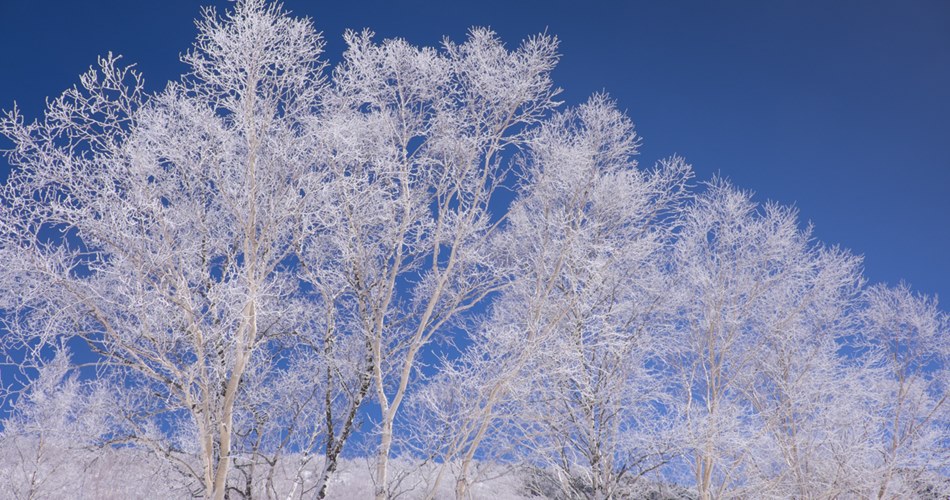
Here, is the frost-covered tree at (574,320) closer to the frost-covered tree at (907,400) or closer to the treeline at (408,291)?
the treeline at (408,291)

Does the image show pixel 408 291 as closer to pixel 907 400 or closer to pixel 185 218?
pixel 185 218

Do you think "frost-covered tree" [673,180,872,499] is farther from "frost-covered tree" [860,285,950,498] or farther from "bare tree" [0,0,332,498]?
"bare tree" [0,0,332,498]

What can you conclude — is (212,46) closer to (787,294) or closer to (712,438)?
(712,438)

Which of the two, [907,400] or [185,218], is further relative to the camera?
[907,400]

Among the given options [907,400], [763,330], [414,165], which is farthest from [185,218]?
[907,400]

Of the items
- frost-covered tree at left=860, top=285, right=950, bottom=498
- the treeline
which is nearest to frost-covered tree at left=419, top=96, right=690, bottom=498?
the treeline

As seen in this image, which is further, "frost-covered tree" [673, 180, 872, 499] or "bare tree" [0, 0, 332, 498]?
"frost-covered tree" [673, 180, 872, 499]

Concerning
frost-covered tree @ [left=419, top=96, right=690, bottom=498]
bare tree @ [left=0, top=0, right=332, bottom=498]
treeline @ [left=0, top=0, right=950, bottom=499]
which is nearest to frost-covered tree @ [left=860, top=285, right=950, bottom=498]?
treeline @ [left=0, top=0, right=950, bottom=499]

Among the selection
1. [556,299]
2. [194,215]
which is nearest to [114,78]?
[194,215]

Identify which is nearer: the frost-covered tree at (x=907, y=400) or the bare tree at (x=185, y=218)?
the bare tree at (x=185, y=218)

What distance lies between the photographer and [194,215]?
277 inches

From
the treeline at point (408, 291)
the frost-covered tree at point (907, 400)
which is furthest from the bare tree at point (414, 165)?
the frost-covered tree at point (907, 400)

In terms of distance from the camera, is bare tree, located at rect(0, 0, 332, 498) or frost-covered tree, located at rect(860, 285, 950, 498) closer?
bare tree, located at rect(0, 0, 332, 498)

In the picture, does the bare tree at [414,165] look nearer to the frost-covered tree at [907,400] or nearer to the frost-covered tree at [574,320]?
the frost-covered tree at [574,320]
